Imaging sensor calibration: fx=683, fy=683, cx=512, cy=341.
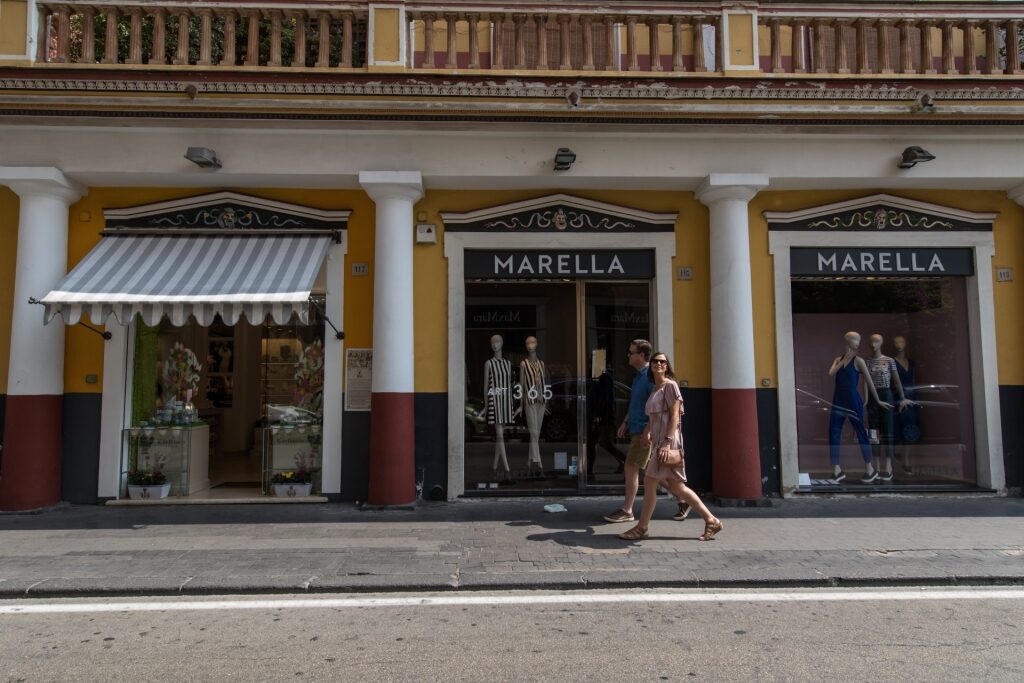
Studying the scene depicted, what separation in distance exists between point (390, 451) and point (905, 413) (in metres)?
6.82

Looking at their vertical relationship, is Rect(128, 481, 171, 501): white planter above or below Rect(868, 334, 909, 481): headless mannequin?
below

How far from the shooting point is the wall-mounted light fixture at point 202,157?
7.58 meters

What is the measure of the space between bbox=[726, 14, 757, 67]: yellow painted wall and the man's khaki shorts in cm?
478

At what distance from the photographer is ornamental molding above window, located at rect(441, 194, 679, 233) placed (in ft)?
28.2

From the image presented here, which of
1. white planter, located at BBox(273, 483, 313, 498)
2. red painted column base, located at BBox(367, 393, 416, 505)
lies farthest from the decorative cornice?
white planter, located at BBox(273, 483, 313, 498)

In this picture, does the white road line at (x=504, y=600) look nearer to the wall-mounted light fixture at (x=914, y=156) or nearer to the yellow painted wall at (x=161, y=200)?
the yellow painted wall at (x=161, y=200)

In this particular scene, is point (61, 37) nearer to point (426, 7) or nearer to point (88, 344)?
point (88, 344)

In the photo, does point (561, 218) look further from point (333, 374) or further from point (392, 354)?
point (333, 374)

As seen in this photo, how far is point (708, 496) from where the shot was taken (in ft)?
27.7

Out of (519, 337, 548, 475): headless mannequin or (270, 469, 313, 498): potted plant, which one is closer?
(270, 469, 313, 498): potted plant

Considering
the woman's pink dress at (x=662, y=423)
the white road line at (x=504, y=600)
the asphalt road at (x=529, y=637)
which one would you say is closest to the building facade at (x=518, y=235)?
the woman's pink dress at (x=662, y=423)

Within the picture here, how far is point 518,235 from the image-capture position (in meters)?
8.62

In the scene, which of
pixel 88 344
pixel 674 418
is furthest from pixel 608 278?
pixel 88 344

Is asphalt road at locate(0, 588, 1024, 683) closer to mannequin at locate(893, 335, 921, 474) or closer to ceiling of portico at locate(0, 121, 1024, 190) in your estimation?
mannequin at locate(893, 335, 921, 474)
